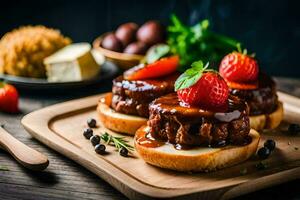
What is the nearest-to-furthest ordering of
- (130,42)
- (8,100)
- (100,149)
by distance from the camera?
(100,149) < (8,100) < (130,42)

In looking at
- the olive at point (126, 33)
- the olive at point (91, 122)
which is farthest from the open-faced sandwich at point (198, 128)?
the olive at point (126, 33)

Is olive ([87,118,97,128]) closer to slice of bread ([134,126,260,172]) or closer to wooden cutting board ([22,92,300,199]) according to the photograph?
wooden cutting board ([22,92,300,199])

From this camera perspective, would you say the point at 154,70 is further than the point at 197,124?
Yes

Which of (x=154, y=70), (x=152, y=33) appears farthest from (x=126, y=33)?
(x=154, y=70)

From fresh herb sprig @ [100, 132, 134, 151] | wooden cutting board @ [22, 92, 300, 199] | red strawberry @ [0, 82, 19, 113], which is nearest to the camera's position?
wooden cutting board @ [22, 92, 300, 199]

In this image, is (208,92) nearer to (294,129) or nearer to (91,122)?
(294,129)

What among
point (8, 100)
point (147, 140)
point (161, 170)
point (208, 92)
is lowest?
point (8, 100)

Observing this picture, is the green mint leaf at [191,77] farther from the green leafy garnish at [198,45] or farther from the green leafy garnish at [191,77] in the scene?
the green leafy garnish at [198,45]

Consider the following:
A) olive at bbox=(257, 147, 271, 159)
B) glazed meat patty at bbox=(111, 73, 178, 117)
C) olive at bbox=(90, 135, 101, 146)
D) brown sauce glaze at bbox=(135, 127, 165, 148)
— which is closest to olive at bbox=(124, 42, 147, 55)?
glazed meat patty at bbox=(111, 73, 178, 117)
